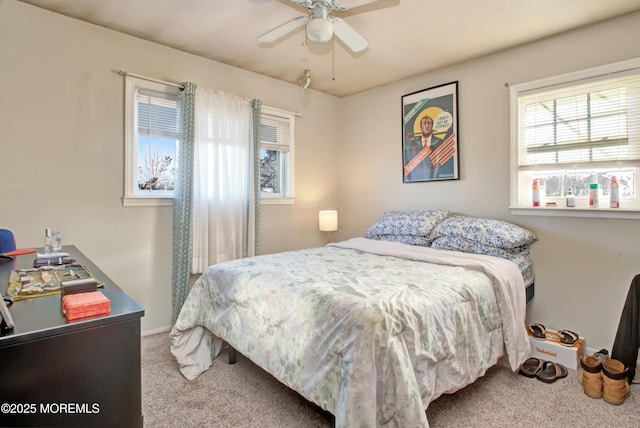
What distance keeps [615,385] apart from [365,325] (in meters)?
1.65

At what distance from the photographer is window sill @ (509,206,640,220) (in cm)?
232

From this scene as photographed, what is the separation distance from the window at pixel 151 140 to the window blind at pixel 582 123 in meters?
3.07

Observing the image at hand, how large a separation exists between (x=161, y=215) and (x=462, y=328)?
2.55 metres

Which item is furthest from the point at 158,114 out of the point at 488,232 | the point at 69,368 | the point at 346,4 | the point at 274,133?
the point at 488,232

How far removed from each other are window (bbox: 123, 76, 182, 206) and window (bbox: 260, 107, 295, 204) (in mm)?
949

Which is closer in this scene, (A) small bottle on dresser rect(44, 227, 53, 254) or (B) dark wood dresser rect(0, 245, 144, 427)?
(B) dark wood dresser rect(0, 245, 144, 427)

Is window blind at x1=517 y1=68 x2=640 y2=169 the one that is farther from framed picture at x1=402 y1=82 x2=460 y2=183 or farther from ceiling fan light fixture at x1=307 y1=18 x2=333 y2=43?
ceiling fan light fixture at x1=307 y1=18 x2=333 y2=43

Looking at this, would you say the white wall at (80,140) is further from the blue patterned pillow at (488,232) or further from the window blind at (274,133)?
the blue patterned pillow at (488,232)

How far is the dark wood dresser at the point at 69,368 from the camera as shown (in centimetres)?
77

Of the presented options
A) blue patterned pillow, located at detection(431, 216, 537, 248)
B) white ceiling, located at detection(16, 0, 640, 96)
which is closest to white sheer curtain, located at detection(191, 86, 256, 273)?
white ceiling, located at detection(16, 0, 640, 96)

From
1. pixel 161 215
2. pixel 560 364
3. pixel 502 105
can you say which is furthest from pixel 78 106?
pixel 560 364

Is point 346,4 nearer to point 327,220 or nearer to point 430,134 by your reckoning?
point 430,134

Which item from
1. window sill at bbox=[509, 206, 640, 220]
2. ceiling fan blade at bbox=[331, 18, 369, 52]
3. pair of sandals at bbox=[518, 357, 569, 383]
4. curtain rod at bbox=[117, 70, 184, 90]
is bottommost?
pair of sandals at bbox=[518, 357, 569, 383]

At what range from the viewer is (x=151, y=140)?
292 centimetres
